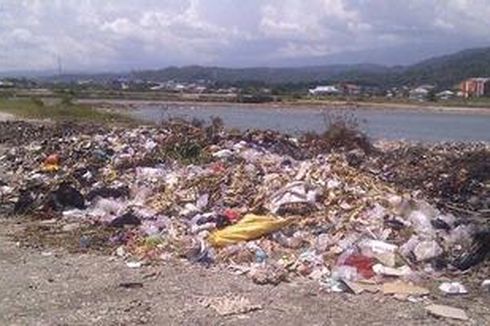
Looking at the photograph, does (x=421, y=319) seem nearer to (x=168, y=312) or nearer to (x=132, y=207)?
(x=168, y=312)

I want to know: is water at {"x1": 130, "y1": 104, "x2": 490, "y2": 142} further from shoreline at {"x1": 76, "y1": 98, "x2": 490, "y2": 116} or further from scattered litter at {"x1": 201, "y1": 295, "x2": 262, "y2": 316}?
scattered litter at {"x1": 201, "y1": 295, "x2": 262, "y2": 316}

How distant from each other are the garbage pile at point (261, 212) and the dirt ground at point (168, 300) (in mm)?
329

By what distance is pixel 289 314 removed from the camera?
6.61 m

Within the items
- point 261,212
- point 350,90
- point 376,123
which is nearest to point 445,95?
point 350,90

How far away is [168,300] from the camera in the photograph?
23.0 ft

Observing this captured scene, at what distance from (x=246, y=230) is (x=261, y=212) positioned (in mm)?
988

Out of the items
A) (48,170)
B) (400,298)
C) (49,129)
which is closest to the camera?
(400,298)

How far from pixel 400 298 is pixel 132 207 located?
4.71 m

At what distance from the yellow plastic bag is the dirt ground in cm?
66

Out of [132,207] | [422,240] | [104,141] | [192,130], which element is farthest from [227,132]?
[422,240]

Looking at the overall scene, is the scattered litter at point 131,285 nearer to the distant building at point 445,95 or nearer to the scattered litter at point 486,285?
the scattered litter at point 486,285

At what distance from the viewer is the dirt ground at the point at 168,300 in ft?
21.2

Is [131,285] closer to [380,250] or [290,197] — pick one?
[380,250]

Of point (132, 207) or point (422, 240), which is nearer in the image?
point (422, 240)
